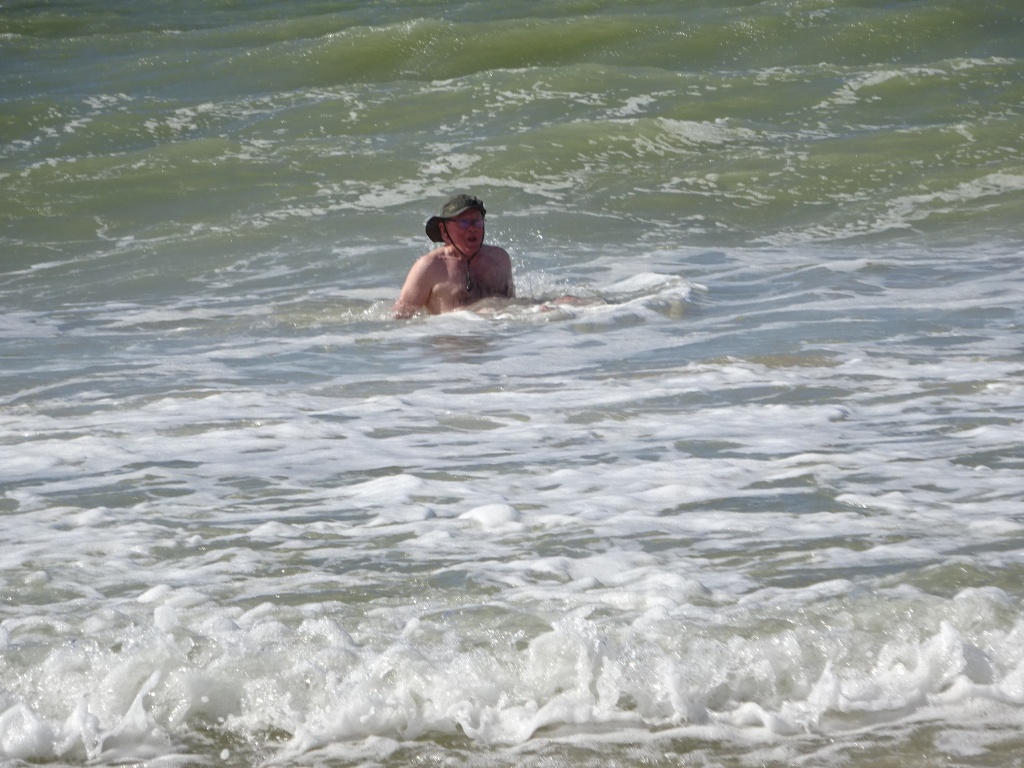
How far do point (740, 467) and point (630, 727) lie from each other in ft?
5.60

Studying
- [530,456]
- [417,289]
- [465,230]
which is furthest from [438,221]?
[530,456]

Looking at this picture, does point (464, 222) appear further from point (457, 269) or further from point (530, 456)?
point (530, 456)

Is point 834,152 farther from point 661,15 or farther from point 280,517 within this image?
point 280,517

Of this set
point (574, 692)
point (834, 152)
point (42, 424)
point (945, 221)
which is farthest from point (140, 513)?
A: point (834, 152)

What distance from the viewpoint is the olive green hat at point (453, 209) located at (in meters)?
8.23

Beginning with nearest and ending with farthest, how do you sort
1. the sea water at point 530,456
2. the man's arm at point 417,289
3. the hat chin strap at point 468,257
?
the sea water at point 530,456
the man's arm at point 417,289
the hat chin strap at point 468,257

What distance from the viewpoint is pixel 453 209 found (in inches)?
326

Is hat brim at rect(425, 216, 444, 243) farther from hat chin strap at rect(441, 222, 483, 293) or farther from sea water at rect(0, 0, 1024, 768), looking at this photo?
sea water at rect(0, 0, 1024, 768)

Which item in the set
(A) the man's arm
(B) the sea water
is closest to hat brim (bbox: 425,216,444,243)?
(A) the man's arm

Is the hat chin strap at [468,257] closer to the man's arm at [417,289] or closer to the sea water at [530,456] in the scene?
the man's arm at [417,289]

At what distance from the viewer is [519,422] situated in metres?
5.25

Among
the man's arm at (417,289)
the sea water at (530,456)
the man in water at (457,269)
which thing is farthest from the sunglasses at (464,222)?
the sea water at (530,456)

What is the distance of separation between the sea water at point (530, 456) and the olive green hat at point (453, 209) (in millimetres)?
634

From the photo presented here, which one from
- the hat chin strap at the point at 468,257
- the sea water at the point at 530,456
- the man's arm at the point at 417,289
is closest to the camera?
the sea water at the point at 530,456
